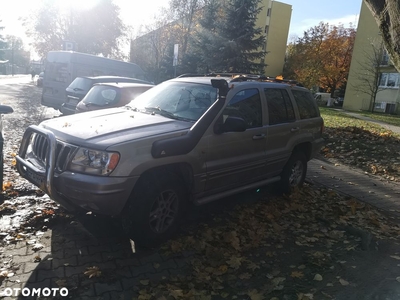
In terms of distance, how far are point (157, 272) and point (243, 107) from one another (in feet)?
8.33

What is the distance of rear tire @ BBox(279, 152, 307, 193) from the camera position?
604 centimetres

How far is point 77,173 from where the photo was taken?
3561 mm

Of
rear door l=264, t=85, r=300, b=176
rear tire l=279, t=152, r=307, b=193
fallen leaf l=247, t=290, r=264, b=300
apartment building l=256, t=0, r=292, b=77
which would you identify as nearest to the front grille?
fallen leaf l=247, t=290, r=264, b=300

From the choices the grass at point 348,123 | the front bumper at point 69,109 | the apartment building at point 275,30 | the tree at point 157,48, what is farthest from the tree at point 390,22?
the apartment building at point 275,30

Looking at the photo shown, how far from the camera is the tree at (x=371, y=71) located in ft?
111

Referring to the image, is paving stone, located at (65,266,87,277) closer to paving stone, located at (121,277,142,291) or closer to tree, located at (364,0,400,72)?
paving stone, located at (121,277,142,291)

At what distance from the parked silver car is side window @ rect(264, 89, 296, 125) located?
0.05 feet

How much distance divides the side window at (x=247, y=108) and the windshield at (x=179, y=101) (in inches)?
10.6

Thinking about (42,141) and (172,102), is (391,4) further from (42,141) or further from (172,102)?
(42,141)

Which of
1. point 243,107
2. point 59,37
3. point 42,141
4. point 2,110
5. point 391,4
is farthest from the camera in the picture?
point 59,37

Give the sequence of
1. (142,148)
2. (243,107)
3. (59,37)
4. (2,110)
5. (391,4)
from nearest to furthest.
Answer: (142,148)
(2,110)
(243,107)
(391,4)
(59,37)

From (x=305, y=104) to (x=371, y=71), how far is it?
3366 centimetres

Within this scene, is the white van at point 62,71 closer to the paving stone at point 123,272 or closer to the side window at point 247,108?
the side window at point 247,108

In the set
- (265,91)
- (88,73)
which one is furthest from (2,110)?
(88,73)
